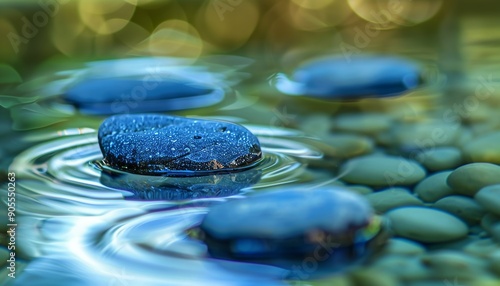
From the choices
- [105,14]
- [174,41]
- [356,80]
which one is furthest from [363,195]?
[105,14]

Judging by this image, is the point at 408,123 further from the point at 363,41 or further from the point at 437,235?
the point at 363,41

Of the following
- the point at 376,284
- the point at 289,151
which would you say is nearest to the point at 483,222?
the point at 376,284

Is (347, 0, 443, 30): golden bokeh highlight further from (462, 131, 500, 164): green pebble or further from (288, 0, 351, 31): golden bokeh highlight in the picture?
(462, 131, 500, 164): green pebble

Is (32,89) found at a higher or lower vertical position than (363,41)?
lower

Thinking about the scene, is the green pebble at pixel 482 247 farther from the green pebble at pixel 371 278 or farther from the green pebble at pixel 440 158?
the green pebble at pixel 440 158

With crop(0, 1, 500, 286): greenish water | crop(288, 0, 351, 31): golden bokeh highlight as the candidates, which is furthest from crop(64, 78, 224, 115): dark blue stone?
crop(288, 0, 351, 31): golden bokeh highlight
